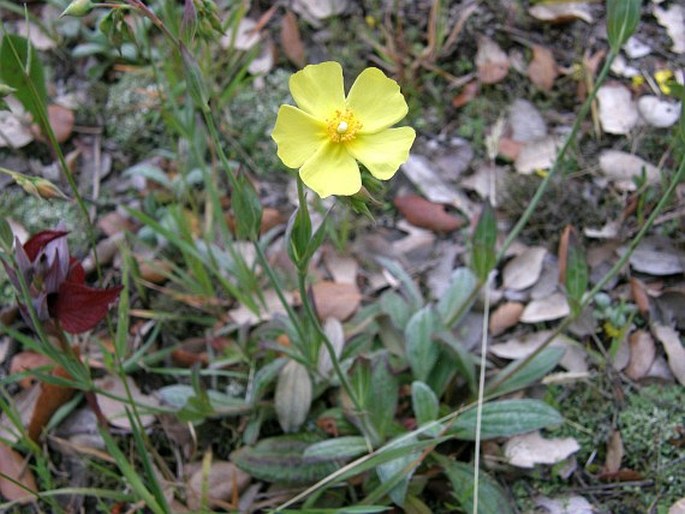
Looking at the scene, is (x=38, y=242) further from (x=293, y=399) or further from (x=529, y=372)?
(x=529, y=372)

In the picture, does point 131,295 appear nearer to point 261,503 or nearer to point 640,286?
point 261,503

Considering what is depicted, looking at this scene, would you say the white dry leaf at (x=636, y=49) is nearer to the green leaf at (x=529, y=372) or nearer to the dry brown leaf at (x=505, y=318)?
the dry brown leaf at (x=505, y=318)

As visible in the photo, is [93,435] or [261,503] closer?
[261,503]

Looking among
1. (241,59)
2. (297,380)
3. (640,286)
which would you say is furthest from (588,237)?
(241,59)

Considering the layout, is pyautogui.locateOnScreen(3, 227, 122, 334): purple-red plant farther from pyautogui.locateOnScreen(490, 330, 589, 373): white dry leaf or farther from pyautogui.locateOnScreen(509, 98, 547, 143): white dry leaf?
pyautogui.locateOnScreen(509, 98, 547, 143): white dry leaf

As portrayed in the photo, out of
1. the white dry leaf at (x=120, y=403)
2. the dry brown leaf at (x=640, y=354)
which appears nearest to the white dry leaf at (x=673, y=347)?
the dry brown leaf at (x=640, y=354)

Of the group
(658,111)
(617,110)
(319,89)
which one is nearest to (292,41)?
(617,110)

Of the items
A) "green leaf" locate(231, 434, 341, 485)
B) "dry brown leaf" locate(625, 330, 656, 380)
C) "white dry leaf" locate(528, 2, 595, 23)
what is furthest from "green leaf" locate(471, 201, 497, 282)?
"white dry leaf" locate(528, 2, 595, 23)
